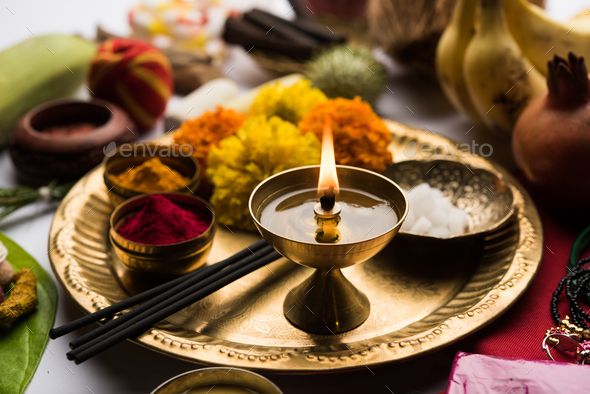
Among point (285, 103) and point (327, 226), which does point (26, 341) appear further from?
point (285, 103)

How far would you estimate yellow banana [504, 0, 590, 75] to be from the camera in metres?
1.06

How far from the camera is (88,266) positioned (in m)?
0.86

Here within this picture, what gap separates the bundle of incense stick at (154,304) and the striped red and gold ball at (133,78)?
1.66 ft

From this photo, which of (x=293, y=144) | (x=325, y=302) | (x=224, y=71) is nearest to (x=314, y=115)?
(x=293, y=144)

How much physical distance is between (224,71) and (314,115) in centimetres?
55

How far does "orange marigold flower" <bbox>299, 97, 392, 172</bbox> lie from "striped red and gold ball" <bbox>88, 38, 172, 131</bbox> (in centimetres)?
38

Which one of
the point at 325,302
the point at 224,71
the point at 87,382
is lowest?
the point at 224,71

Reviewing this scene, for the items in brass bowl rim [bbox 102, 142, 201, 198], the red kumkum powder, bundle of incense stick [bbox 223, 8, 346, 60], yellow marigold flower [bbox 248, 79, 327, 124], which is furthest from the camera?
bundle of incense stick [bbox 223, 8, 346, 60]

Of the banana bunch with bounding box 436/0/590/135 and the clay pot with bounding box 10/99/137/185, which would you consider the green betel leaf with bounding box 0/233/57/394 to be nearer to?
the clay pot with bounding box 10/99/137/185

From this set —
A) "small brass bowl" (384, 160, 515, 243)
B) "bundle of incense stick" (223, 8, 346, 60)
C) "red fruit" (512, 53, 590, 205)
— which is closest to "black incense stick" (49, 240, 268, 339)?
"small brass bowl" (384, 160, 515, 243)

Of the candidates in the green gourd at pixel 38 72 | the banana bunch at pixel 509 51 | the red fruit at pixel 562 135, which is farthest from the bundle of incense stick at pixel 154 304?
the green gourd at pixel 38 72

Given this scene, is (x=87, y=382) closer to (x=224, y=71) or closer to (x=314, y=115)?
(x=314, y=115)

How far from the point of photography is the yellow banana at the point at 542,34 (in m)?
1.06

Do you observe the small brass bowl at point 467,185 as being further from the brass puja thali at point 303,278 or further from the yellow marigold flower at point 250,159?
the yellow marigold flower at point 250,159
